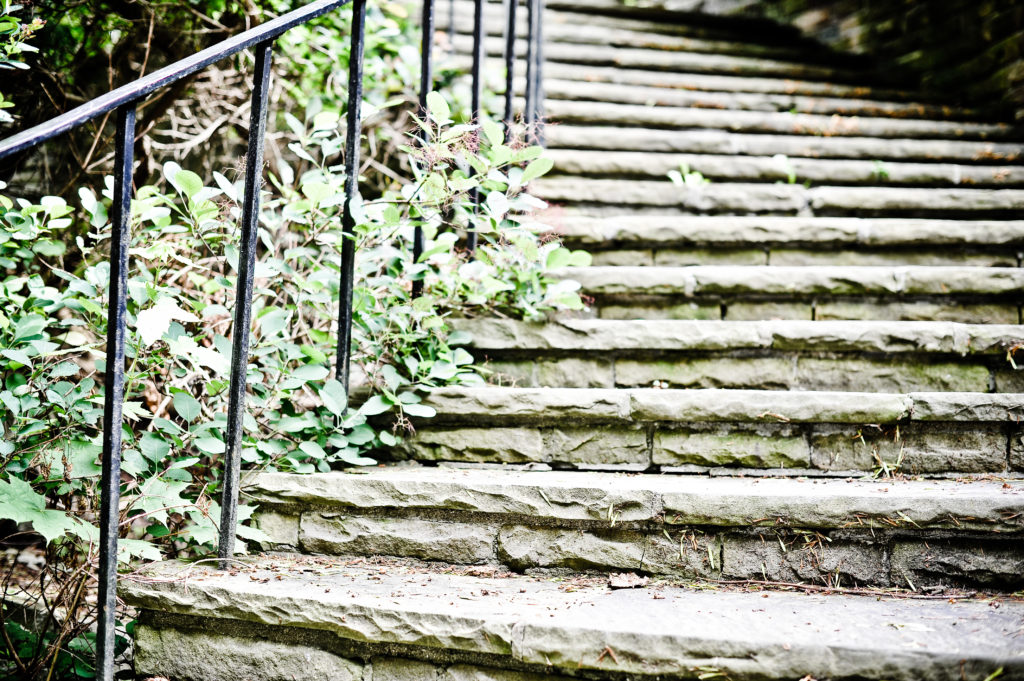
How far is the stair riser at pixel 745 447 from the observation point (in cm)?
149

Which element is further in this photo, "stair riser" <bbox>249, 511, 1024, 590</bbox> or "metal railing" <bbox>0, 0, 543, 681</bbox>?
"stair riser" <bbox>249, 511, 1024, 590</bbox>

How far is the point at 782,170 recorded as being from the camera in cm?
257

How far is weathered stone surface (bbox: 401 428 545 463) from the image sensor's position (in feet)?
5.14

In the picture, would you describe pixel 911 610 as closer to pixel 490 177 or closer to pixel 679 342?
pixel 679 342

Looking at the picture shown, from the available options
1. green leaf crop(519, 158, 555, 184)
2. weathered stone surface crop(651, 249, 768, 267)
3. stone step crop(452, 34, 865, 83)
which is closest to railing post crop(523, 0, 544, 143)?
weathered stone surface crop(651, 249, 768, 267)

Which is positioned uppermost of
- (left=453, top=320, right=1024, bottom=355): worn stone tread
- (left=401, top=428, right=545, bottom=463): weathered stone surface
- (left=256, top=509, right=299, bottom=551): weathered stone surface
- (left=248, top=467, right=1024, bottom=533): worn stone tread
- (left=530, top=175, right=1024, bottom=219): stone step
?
(left=530, top=175, right=1024, bottom=219): stone step

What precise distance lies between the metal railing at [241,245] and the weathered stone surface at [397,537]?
0.18 metres

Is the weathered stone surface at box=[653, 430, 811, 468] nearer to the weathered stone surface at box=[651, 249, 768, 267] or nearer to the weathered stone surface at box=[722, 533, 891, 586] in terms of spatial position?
the weathered stone surface at box=[722, 533, 891, 586]

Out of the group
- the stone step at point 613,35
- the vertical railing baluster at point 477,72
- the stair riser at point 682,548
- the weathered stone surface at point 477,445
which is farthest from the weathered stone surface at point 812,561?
the stone step at point 613,35

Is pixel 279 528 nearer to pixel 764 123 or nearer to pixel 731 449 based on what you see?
pixel 731 449

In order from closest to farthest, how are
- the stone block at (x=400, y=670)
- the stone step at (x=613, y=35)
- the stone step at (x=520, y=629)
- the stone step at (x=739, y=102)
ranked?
the stone step at (x=520, y=629) < the stone block at (x=400, y=670) < the stone step at (x=739, y=102) < the stone step at (x=613, y=35)

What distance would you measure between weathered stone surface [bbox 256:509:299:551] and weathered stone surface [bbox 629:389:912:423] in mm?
769

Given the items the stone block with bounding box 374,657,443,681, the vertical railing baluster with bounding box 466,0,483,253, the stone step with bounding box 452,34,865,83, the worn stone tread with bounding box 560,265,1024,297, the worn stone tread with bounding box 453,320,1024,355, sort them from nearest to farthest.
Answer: the stone block with bounding box 374,657,443,681 < the worn stone tread with bounding box 453,320,1024,355 < the vertical railing baluster with bounding box 466,0,483,253 < the worn stone tread with bounding box 560,265,1024,297 < the stone step with bounding box 452,34,865,83

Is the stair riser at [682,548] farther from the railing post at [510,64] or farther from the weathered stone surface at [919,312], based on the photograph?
the railing post at [510,64]
